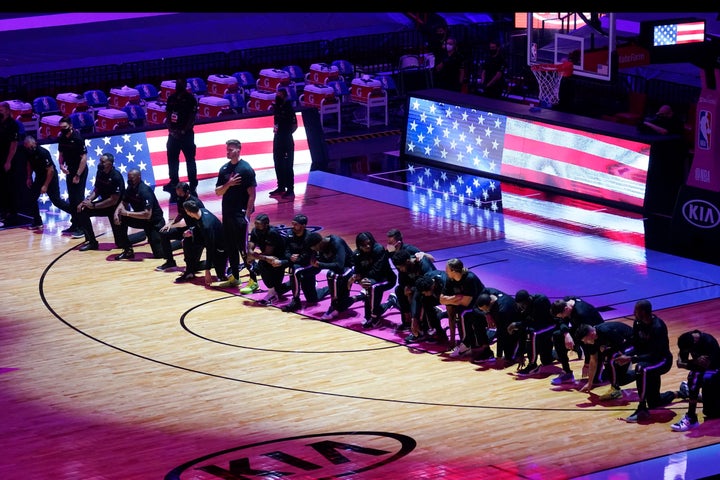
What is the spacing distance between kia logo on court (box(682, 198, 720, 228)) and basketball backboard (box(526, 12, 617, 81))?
19.1ft

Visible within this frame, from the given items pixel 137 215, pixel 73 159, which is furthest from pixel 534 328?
pixel 73 159

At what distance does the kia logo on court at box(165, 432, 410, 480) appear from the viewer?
12.7 meters

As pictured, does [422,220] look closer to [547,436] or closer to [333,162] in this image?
[333,162]

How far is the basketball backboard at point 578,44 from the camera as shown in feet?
85.6

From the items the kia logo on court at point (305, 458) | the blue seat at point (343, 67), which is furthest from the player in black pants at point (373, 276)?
the blue seat at point (343, 67)

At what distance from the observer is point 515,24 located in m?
31.2

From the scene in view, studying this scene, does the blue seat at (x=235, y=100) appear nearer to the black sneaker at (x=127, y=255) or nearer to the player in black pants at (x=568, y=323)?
the black sneaker at (x=127, y=255)

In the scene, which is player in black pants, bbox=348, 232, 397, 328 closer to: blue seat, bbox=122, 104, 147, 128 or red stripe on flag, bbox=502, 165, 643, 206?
red stripe on flag, bbox=502, 165, 643, 206

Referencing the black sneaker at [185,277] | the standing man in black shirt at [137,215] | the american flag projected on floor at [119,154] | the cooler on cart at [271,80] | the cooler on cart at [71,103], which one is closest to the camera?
the black sneaker at [185,277]

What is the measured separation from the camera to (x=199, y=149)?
83.4 ft

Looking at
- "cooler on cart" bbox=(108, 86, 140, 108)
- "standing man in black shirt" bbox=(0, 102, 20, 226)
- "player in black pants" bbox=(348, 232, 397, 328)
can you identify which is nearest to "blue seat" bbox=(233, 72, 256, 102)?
"cooler on cart" bbox=(108, 86, 140, 108)

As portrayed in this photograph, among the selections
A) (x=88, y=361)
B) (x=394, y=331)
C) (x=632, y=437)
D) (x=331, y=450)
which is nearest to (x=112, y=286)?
(x=88, y=361)

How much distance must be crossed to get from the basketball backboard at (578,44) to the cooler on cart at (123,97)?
28.0ft

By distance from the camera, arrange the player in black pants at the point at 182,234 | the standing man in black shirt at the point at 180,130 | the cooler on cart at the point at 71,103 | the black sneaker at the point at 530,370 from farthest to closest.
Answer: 1. the cooler on cart at the point at 71,103
2. the standing man in black shirt at the point at 180,130
3. the player in black pants at the point at 182,234
4. the black sneaker at the point at 530,370
